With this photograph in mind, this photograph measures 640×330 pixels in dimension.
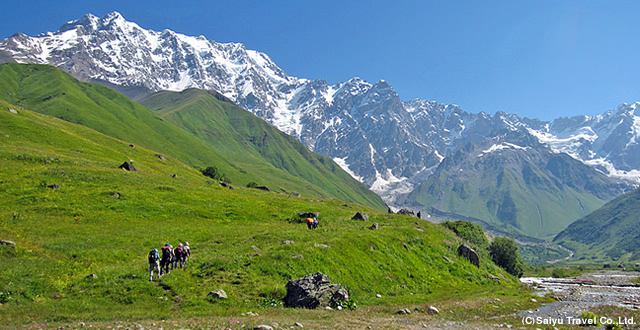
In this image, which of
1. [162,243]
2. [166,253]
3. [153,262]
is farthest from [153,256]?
[162,243]

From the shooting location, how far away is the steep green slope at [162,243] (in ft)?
78.0

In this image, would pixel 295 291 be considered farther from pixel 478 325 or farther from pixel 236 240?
pixel 236 240

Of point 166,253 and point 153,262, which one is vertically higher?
point 166,253

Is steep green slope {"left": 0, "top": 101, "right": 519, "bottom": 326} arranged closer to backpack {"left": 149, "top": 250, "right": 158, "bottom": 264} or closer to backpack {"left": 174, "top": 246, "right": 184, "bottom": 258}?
backpack {"left": 149, "top": 250, "right": 158, "bottom": 264}

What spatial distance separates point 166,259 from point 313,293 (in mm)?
12084

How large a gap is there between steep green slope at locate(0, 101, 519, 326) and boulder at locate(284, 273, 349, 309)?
4.60 feet

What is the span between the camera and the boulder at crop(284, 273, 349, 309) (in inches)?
1011

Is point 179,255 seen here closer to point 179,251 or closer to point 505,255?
point 179,251

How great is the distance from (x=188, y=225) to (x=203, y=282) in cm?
2362

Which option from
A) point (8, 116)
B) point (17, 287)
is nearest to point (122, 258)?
point (17, 287)

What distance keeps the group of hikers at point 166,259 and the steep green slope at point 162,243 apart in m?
0.93

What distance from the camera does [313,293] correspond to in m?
26.0

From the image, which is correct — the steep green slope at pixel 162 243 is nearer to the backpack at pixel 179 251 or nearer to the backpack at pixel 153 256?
the backpack at pixel 153 256

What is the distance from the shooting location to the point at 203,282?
26.9 metres
